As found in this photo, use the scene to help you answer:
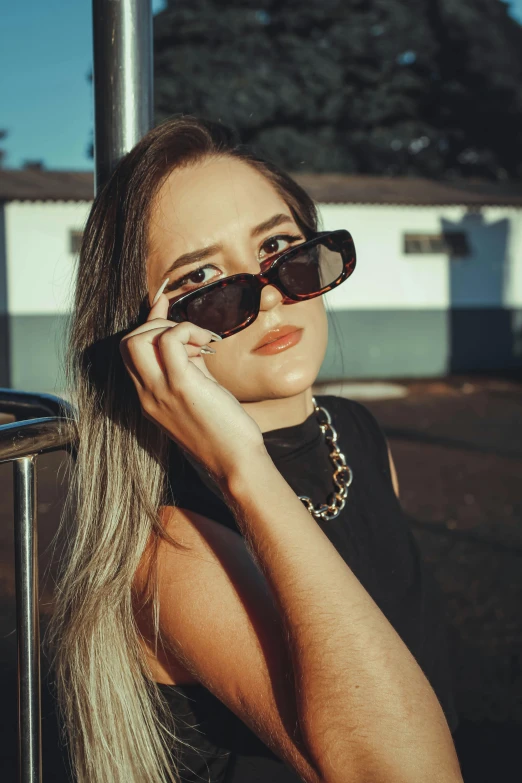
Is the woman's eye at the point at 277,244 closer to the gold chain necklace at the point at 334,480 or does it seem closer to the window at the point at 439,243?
the gold chain necklace at the point at 334,480

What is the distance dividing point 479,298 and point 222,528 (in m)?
16.5

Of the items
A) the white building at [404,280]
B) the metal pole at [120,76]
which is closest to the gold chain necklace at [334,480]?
the metal pole at [120,76]

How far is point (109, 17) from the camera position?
64.2 inches

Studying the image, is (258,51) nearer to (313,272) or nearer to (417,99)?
(417,99)

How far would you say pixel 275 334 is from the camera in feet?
5.24

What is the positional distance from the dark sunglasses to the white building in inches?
515

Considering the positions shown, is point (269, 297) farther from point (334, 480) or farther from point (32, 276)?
point (32, 276)

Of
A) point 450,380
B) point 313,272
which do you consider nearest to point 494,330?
point 450,380

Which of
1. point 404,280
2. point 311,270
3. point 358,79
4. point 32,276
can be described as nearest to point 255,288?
point 311,270

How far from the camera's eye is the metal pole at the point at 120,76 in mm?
1638

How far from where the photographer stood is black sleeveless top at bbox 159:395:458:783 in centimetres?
144

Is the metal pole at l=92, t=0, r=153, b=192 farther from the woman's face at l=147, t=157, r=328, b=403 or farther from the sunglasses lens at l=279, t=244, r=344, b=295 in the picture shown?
the sunglasses lens at l=279, t=244, r=344, b=295

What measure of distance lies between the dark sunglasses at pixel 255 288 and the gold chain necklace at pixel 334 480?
0.35m

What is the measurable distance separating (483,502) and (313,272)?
5395 millimetres
